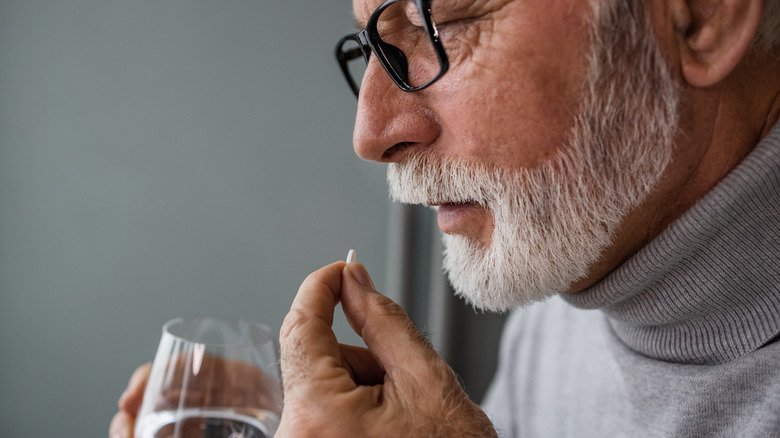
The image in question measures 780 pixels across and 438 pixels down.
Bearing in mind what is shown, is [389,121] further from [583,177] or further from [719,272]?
[719,272]

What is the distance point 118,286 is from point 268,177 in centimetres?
46

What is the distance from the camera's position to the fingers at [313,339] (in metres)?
0.79

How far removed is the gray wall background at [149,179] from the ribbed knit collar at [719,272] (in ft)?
3.65

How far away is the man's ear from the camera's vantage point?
2.69 feet

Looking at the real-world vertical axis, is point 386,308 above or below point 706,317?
above

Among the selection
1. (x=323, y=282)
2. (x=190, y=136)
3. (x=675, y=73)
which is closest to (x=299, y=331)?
(x=323, y=282)

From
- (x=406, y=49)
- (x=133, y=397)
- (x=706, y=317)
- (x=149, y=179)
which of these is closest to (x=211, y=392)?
(x=133, y=397)

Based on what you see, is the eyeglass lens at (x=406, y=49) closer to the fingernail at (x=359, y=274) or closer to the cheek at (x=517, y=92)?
the cheek at (x=517, y=92)

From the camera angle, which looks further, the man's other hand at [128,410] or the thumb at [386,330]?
the man's other hand at [128,410]

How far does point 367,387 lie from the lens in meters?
0.80

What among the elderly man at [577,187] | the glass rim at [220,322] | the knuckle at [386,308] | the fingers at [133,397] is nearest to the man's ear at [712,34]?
the elderly man at [577,187]

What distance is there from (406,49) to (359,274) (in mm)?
294

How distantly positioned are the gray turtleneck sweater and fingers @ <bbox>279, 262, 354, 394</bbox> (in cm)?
38

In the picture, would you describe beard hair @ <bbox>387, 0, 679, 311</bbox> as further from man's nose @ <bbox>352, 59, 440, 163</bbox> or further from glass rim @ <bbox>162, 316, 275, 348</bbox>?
glass rim @ <bbox>162, 316, 275, 348</bbox>
